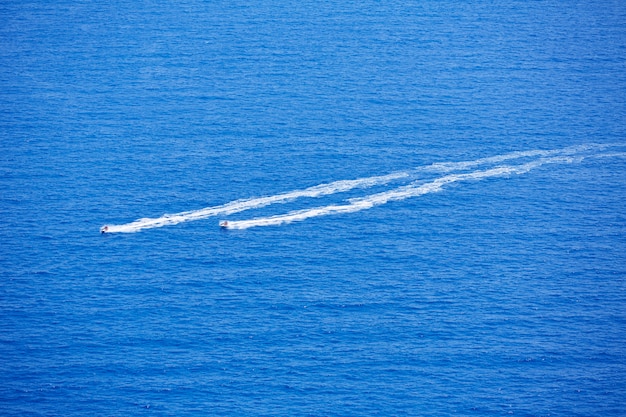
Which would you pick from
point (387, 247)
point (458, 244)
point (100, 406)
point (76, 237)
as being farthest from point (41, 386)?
point (458, 244)

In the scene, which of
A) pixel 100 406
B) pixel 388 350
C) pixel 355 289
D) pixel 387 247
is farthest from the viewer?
pixel 387 247

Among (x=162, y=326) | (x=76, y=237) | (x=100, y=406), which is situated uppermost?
(x=76, y=237)

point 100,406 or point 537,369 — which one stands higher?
point 537,369

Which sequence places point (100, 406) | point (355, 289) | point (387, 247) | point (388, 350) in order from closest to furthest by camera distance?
point (100, 406) → point (388, 350) → point (355, 289) → point (387, 247)

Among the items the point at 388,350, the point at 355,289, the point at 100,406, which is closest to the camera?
the point at 100,406

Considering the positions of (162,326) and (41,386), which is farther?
(162,326)

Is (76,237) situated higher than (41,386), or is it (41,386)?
(76,237)

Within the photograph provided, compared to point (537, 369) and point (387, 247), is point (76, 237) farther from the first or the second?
point (537, 369)

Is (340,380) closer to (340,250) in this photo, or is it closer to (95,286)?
(340,250)

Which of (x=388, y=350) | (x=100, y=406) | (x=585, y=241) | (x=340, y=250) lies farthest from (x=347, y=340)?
(x=585, y=241)
